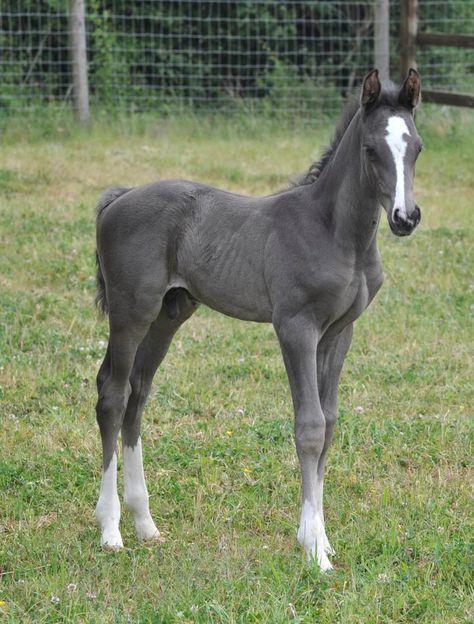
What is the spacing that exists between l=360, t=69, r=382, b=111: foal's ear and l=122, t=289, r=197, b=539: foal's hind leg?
4.06 ft

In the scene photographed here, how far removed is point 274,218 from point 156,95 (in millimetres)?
10643

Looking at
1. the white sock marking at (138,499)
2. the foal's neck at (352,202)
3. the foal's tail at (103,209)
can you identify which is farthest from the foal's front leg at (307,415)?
the foal's tail at (103,209)

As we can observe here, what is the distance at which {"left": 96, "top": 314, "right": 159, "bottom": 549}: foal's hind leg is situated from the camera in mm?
4531

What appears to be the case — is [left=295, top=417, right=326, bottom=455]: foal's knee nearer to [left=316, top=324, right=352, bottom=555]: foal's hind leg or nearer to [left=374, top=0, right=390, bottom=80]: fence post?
[left=316, top=324, right=352, bottom=555]: foal's hind leg

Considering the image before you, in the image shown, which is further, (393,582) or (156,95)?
(156,95)

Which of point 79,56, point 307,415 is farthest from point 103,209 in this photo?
point 79,56

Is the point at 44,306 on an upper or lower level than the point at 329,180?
lower

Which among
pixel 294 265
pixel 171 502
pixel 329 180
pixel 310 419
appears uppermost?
pixel 329 180

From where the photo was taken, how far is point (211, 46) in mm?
14578

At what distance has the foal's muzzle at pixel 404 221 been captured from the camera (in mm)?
3686

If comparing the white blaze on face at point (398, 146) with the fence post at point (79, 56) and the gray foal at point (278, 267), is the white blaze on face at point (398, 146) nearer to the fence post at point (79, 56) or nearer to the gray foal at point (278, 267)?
the gray foal at point (278, 267)

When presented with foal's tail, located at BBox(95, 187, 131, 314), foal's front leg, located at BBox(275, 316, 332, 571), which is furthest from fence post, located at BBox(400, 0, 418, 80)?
foal's front leg, located at BBox(275, 316, 332, 571)

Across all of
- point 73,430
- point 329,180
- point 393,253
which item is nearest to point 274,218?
point 329,180

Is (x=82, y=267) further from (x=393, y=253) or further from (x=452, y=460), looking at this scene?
(x=452, y=460)
